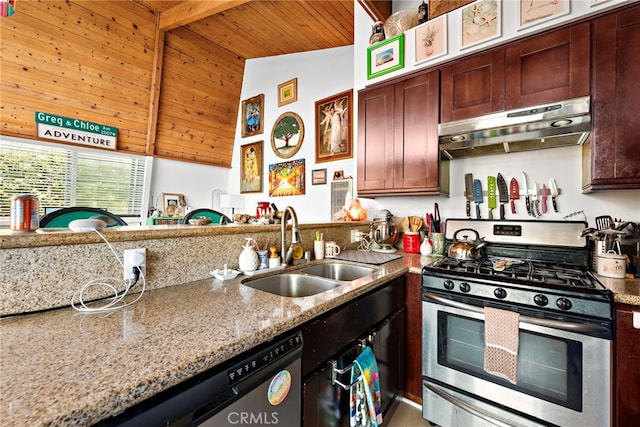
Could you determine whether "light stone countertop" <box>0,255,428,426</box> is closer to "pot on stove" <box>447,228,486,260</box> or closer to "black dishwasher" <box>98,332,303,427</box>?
"black dishwasher" <box>98,332,303,427</box>

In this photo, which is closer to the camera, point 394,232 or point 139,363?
point 139,363

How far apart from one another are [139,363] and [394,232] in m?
2.06

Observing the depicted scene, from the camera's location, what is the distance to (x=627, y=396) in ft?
3.73

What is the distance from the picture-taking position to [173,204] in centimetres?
438

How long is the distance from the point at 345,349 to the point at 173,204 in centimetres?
411

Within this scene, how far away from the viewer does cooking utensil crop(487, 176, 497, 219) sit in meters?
2.03

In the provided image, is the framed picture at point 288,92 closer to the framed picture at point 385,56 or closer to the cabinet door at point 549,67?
the framed picture at point 385,56

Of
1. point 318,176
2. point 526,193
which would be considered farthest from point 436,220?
point 318,176

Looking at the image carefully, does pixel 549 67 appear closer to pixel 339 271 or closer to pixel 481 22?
pixel 481 22

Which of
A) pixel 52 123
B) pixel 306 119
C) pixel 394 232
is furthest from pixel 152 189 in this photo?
pixel 394 232

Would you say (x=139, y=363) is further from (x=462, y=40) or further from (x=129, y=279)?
(x=462, y=40)

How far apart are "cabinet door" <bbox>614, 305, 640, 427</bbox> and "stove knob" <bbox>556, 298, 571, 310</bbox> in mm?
→ 163

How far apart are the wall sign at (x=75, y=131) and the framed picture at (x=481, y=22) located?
420cm

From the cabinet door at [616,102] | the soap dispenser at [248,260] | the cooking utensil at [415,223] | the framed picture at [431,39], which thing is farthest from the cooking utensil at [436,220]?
the soap dispenser at [248,260]
